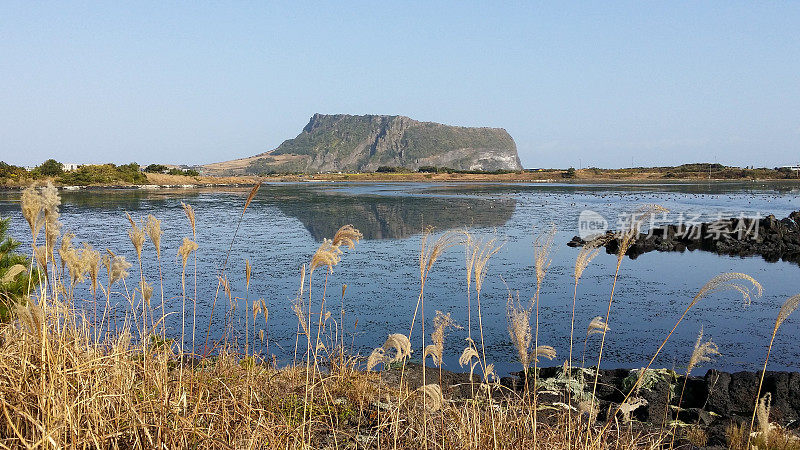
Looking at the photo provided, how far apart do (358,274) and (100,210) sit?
2157 centimetres

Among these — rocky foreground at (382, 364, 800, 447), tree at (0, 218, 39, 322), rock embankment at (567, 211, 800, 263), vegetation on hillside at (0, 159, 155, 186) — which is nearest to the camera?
tree at (0, 218, 39, 322)

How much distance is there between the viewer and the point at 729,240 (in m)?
19.0

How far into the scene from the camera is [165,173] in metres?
75.6

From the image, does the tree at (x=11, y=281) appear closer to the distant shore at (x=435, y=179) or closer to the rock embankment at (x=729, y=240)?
the rock embankment at (x=729, y=240)

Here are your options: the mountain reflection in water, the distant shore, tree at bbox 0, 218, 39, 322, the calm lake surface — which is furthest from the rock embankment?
the distant shore

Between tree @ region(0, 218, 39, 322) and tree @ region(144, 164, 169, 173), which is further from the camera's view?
tree @ region(144, 164, 169, 173)

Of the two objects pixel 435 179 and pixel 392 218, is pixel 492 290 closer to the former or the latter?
pixel 392 218

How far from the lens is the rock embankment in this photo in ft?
58.4

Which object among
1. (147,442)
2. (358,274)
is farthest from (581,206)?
(147,442)

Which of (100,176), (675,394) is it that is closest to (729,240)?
(675,394)

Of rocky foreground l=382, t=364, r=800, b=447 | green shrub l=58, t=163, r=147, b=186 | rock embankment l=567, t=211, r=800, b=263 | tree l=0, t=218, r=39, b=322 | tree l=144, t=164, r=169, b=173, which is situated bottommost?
rocky foreground l=382, t=364, r=800, b=447

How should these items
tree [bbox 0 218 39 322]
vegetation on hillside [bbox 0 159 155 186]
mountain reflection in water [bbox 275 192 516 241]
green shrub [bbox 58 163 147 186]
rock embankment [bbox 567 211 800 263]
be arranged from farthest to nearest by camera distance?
green shrub [bbox 58 163 147 186], vegetation on hillside [bbox 0 159 155 186], mountain reflection in water [bbox 275 192 516 241], rock embankment [bbox 567 211 800 263], tree [bbox 0 218 39 322]

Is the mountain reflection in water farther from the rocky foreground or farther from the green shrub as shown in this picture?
the green shrub

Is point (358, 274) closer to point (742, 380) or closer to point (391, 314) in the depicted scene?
point (391, 314)
